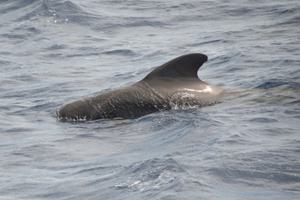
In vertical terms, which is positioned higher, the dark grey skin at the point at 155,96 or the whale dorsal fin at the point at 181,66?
the whale dorsal fin at the point at 181,66

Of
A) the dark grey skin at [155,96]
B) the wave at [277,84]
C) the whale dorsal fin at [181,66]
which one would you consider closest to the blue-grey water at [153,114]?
the wave at [277,84]

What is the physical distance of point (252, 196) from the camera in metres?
9.03

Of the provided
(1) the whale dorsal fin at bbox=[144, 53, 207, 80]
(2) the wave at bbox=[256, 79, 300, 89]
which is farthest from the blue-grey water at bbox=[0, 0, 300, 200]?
(1) the whale dorsal fin at bbox=[144, 53, 207, 80]

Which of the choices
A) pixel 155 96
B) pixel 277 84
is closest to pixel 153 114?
pixel 155 96

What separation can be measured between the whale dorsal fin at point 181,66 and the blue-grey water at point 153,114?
0.68 m

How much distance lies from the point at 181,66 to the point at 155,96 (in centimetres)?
64

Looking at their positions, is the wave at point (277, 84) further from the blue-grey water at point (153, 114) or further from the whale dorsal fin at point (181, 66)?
the whale dorsal fin at point (181, 66)

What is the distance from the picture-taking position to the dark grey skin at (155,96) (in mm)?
13789

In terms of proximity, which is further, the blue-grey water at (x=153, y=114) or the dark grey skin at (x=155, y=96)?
the dark grey skin at (x=155, y=96)

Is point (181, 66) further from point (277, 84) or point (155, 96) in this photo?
point (277, 84)

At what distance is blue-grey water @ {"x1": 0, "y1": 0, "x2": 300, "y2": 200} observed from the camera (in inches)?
392

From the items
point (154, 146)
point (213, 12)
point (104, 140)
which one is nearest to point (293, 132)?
point (154, 146)

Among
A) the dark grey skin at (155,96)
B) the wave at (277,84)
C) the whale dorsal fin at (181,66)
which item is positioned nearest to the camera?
the dark grey skin at (155,96)

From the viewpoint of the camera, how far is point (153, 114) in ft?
44.6
